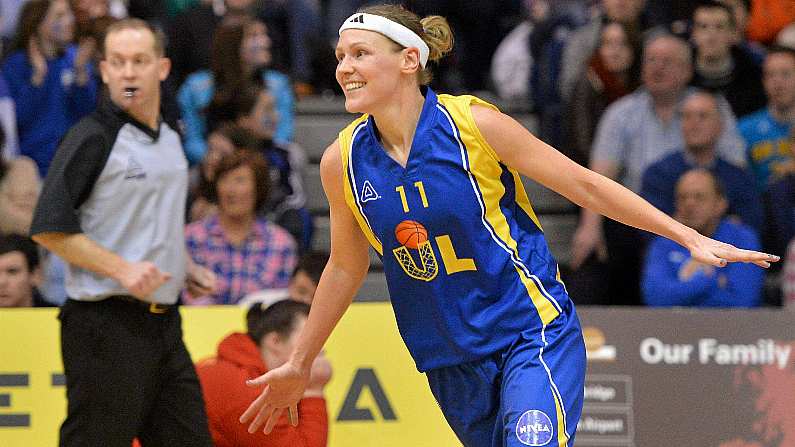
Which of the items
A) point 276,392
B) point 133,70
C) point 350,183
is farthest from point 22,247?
point 350,183

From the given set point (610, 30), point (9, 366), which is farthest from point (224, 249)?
point (610, 30)

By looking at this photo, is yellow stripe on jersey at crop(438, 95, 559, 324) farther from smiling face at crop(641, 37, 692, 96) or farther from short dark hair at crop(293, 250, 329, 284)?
smiling face at crop(641, 37, 692, 96)

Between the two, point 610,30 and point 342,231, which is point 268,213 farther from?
point 342,231

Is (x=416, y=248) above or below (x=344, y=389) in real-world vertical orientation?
above

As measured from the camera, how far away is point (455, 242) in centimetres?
425

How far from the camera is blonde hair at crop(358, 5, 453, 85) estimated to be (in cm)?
444

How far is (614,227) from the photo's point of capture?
8531mm

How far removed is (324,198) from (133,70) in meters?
4.44

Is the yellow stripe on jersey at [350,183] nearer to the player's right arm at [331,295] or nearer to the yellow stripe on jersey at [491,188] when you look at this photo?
the player's right arm at [331,295]

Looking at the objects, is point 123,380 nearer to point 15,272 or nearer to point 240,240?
point 15,272

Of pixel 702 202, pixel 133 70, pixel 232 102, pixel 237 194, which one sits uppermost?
pixel 232 102

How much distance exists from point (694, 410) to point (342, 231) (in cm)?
278

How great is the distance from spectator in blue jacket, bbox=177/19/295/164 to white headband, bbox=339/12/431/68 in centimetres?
450

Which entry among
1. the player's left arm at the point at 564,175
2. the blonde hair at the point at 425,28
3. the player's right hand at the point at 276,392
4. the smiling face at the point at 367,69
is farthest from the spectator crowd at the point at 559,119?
the player's left arm at the point at 564,175
